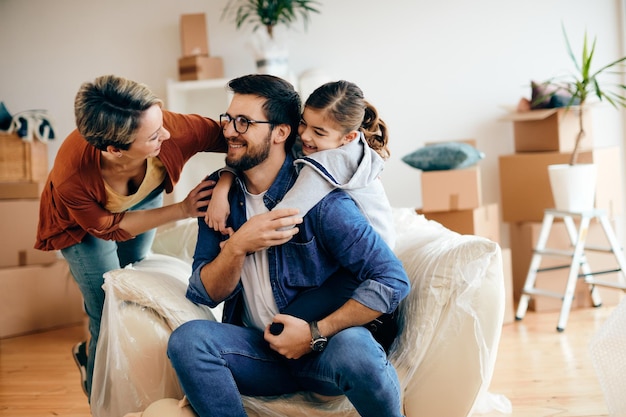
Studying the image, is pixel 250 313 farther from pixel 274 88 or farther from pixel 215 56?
pixel 215 56

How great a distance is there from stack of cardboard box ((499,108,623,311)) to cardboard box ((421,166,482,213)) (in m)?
0.44

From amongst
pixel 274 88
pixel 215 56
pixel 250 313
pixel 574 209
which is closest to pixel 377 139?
pixel 274 88

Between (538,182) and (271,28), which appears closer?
(538,182)

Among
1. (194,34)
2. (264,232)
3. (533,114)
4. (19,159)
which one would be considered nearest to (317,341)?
(264,232)

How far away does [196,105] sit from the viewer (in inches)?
188

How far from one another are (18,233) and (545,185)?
2854 millimetres

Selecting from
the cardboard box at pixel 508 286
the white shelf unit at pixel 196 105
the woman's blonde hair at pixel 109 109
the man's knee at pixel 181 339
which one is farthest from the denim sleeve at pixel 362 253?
the white shelf unit at pixel 196 105

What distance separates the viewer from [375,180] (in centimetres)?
204

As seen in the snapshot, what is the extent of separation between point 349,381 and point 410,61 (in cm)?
312

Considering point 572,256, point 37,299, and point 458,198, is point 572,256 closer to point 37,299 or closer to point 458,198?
point 458,198

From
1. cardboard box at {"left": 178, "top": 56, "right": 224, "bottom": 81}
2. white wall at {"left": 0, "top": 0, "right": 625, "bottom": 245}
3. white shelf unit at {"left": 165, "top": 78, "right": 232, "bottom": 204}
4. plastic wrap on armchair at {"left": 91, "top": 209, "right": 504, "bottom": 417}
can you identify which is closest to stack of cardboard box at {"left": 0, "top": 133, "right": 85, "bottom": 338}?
white wall at {"left": 0, "top": 0, "right": 625, "bottom": 245}

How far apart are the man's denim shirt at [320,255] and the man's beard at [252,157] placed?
0.22 feet

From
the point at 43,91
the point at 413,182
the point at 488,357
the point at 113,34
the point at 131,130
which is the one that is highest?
the point at 113,34

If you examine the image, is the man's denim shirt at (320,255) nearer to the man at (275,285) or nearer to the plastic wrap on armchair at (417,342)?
the man at (275,285)
